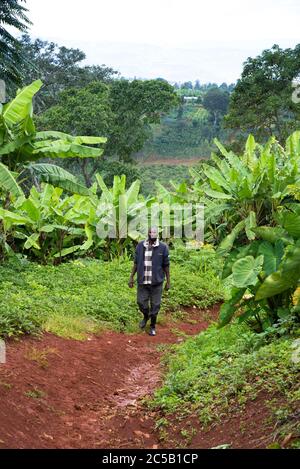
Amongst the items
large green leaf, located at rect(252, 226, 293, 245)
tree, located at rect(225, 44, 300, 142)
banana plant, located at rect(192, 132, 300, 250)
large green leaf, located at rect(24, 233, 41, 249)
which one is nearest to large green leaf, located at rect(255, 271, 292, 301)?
large green leaf, located at rect(252, 226, 293, 245)

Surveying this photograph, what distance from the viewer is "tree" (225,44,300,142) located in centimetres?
2636

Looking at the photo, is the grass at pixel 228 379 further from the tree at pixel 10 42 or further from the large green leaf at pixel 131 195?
the tree at pixel 10 42

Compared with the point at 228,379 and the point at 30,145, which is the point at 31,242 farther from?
the point at 228,379

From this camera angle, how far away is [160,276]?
398 inches

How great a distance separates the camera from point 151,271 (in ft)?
33.0

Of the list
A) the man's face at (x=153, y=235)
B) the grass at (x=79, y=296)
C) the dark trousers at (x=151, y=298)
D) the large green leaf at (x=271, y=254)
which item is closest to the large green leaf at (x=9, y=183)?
the grass at (x=79, y=296)

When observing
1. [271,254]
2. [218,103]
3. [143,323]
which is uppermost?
[218,103]

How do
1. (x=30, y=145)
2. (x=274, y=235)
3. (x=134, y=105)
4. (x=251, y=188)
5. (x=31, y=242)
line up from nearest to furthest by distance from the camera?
(x=274, y=235)
(x=30, y=145)
(x=251, y=188)
(x=31, y=242)
(x=134, y=105)

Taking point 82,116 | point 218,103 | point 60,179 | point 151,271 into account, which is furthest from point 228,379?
point 218,103

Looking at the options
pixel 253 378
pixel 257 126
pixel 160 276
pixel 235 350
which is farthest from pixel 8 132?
pixel 257 126

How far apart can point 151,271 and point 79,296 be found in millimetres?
1402

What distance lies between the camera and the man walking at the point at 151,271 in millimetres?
10047

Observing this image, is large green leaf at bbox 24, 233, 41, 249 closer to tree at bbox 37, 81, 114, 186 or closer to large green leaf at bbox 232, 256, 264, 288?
large green leaf at bbox 232, 256, 264, 288
